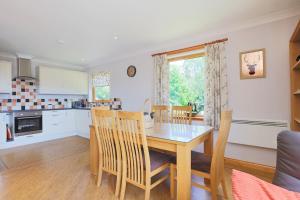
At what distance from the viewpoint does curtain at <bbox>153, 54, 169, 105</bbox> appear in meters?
3.31

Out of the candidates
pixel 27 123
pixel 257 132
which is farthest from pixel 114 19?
pixel 27 123

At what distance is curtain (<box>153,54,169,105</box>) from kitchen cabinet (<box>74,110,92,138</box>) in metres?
2.09

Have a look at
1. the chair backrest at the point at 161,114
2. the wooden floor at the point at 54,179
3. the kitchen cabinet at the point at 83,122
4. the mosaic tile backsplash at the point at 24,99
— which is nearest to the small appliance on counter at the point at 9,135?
the wooden floor at the point at 54,179

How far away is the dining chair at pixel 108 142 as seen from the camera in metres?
1.69

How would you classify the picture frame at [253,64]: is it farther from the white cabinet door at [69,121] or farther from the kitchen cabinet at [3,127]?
the kitchen cabinet at [3,127]

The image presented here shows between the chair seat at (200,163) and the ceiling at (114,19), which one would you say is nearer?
the chair seat at (200,163)

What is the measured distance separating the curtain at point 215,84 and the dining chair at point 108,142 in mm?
1760

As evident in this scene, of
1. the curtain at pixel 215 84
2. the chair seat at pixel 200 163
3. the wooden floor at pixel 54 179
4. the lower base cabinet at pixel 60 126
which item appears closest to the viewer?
the chair seat at pixel 200 163

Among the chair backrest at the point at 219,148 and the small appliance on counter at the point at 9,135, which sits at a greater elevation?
the chair backrest at the point at 219,148

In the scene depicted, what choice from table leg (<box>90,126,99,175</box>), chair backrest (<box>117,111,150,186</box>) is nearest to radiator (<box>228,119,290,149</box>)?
chair backrest (<box>117,111,150,186</box>)

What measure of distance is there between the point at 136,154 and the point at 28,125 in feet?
12.2

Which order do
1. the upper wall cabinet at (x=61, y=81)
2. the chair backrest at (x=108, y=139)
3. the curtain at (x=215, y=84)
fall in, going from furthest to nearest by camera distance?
1. the upper wall cabinet at (x=61, y=81)
2. the curtain at (x=215, y=84)
3. the chair backrest at (x=108, y=139)

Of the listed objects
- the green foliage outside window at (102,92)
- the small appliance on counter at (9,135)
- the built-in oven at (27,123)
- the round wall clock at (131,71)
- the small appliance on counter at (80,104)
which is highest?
the round wall clock at (131,71)

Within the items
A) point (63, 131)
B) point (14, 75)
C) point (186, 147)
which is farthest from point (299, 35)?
point (14, 75)
